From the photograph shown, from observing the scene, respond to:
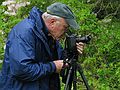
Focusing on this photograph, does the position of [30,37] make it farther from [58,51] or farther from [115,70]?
[115,70]

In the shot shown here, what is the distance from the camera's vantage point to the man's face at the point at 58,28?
9.92 ft

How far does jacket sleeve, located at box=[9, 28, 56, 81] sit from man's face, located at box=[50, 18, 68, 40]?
179 mm

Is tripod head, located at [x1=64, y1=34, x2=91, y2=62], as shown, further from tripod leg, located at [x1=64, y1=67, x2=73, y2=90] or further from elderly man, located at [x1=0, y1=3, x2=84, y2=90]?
tripod leg, located at [x1=64, y1=67, x2=73, y2=90]

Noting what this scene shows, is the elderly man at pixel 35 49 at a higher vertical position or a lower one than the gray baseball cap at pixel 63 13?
lower

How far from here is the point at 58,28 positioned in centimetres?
304

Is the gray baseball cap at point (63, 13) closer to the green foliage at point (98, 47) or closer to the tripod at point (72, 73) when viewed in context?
the tripod at point (72, 73)

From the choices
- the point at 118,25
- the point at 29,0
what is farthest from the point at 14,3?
the point at 118,25

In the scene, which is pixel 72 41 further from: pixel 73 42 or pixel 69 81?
pixel 69 81

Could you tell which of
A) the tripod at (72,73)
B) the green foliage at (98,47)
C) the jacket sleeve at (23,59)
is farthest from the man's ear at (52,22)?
the green foliage at (98,47)

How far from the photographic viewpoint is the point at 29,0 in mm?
7207

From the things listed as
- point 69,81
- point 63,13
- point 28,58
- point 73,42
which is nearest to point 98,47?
point 69,81

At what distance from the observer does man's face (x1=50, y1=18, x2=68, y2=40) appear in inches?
119

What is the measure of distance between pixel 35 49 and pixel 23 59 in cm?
16

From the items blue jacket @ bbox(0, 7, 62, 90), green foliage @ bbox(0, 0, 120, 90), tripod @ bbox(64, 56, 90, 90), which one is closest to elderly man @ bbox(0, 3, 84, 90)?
blue jacket @ bbox(0, 7, 62, 90)
